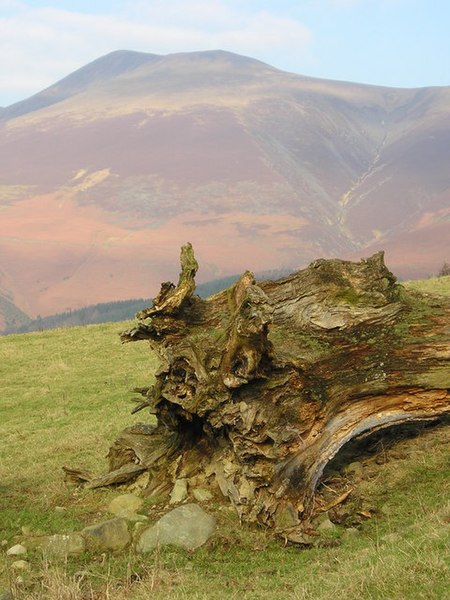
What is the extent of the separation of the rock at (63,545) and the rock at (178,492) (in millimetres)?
2065

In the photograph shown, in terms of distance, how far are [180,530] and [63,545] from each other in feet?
6.29

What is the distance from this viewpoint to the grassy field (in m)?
8.48

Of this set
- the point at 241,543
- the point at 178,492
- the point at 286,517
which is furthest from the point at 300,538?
the point at 178,492

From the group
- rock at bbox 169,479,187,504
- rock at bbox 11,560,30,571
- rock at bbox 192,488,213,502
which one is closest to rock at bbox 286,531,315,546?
rock at bbox 192,488,213,502

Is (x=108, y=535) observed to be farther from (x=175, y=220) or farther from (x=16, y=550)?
(x=175, y=220)

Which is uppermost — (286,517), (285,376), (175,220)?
(175,220)

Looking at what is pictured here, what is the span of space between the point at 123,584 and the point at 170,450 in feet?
15.5

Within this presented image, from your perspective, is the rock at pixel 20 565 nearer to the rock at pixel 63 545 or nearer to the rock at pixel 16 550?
the rock at pixel 63 545

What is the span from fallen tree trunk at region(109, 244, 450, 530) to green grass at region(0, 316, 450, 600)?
3.29 feet

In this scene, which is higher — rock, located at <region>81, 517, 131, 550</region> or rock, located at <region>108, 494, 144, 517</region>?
rock, located at <region>81, 517, 131, 550</region>

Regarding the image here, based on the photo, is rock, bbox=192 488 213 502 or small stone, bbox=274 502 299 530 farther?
rock, bbox=192 488 213 502

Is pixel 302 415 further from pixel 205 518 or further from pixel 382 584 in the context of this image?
pixel 382 584

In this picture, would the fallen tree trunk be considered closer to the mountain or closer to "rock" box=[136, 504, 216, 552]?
"rock" box=[136, 504, 216, 552]

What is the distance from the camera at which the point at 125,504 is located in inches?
525
